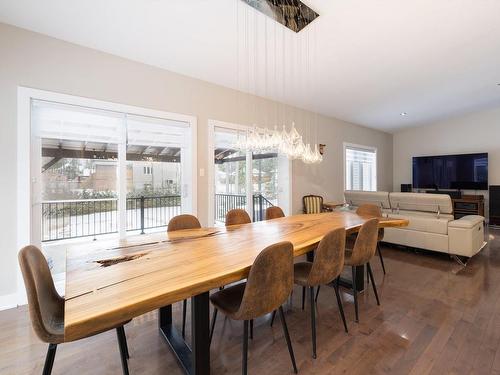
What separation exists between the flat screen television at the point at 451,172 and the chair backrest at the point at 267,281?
7.29 metres

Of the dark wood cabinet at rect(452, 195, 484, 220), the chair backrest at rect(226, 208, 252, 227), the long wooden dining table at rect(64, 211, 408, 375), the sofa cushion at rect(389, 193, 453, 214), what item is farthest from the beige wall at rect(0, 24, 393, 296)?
the dark wood cabinet at rect(452, 195, 484, 220)

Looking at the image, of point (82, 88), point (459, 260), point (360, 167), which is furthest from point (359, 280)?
→ point (360, 167)

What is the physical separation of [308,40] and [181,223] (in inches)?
97.9

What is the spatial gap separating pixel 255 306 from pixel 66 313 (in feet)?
2.93

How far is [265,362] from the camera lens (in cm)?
171

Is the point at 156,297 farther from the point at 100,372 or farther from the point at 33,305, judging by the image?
the point at 100,372

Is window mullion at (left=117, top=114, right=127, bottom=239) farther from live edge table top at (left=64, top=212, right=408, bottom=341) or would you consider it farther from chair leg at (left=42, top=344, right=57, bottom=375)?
chair leg at (left=42, top=344, right=57, bottom=375)

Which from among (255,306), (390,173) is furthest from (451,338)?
(390,173)

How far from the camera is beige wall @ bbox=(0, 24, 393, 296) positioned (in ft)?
→ 7.98

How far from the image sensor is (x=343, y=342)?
192cm

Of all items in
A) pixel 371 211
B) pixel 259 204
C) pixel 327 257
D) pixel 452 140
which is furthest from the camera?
pixel 452 140

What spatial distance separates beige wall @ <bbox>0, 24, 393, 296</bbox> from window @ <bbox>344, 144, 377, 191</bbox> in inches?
117

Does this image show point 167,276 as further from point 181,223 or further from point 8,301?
point 8,301

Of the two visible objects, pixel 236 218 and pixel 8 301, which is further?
pixel 236 218
